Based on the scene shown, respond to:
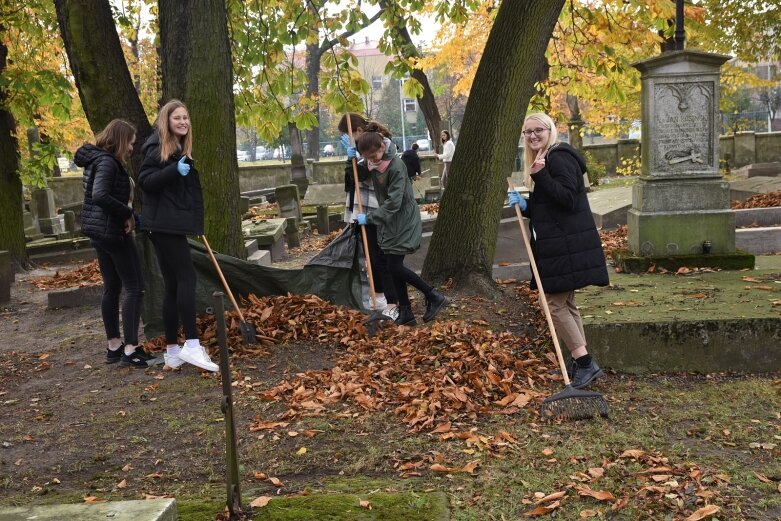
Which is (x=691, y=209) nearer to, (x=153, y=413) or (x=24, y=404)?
(x=153, y=413)

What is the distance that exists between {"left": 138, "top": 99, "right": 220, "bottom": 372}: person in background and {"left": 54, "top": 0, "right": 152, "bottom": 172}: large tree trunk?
7.51 feet

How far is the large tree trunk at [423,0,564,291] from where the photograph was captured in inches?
299

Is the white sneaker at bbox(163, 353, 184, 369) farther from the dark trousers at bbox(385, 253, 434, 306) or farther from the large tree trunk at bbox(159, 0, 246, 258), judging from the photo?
the dark trousers at bbox(385, 253, 434, 306)

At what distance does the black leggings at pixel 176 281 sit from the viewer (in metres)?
6.32

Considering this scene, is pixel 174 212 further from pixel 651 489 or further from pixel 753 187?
pixel 753 187

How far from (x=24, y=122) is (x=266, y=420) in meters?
9.91

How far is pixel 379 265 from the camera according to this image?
7.48 metres

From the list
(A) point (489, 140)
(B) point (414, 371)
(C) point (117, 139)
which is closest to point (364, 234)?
(A) point (489, 140)

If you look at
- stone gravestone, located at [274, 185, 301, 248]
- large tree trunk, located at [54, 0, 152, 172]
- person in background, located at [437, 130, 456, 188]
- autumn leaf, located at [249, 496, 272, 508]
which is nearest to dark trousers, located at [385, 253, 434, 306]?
large tree trunk, located at [54, 0, 152, 172]

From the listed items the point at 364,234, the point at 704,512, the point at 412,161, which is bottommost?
the point at 704,512

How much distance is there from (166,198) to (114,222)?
0.58 metres

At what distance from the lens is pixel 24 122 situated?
13.3 meters

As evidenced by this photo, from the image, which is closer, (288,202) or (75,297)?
(75,297)

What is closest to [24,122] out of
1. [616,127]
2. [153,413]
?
[153,413]
